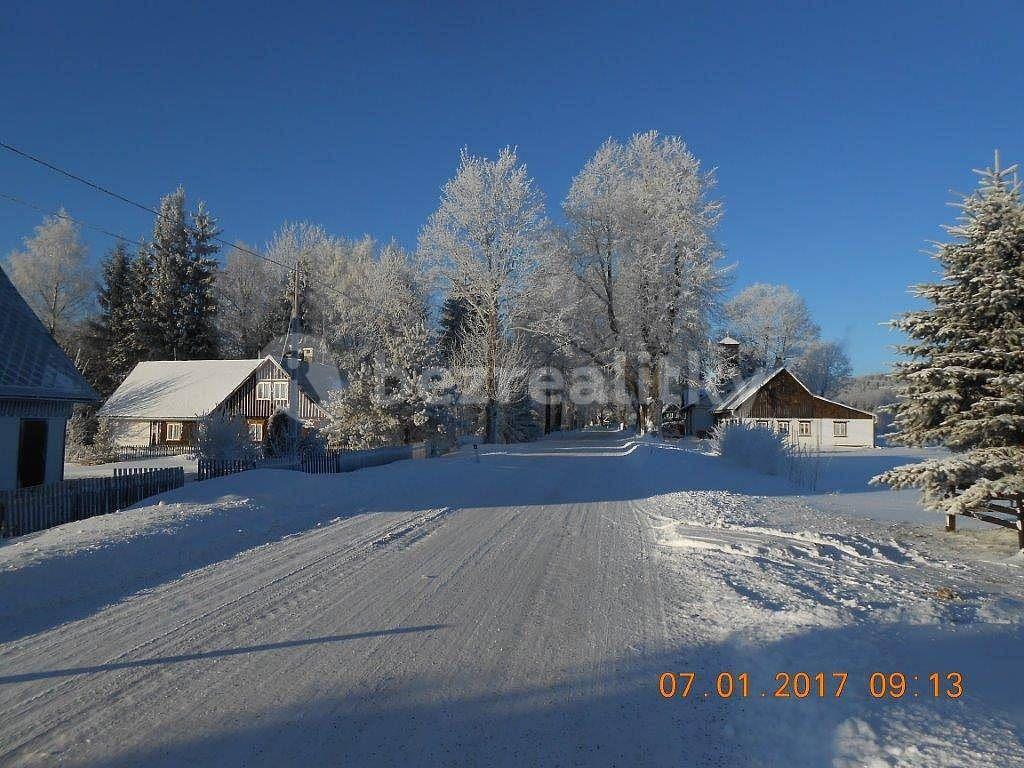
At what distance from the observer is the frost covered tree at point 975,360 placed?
9383mm

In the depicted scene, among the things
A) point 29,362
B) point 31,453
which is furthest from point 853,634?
point 29,362

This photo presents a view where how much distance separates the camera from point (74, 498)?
11.9m

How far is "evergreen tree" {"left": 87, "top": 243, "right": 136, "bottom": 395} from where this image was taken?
1767 inches

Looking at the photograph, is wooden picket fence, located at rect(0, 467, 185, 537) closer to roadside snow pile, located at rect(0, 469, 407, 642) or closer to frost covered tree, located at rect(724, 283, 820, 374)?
roadside snow pile, located at rect(0, 469, 407, 642)

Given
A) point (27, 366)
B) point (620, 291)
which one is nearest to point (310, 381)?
point (620, 291)

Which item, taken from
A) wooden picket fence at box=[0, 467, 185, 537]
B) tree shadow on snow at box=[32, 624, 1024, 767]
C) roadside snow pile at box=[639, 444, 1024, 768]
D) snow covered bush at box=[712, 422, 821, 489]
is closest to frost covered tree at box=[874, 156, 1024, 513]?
roadside snow pile at box=[639, 444, 1024, 768]

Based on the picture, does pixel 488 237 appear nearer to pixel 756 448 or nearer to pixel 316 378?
pixel 316 378

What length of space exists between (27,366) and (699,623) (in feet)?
53.6

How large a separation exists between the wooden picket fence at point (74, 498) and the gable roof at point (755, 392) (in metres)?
38.5

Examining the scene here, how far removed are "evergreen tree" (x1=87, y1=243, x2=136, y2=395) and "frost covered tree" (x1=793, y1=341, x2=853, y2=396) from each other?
58.7 meters

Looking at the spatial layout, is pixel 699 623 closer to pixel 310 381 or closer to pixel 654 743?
pixel 654 743

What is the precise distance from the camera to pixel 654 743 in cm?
383

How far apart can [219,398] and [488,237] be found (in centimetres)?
1772

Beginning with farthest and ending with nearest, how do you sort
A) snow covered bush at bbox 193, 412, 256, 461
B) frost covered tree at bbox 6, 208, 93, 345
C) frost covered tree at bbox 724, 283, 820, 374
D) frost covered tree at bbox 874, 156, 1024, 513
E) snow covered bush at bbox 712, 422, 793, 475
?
1. frost covered tree at bbox 724, 283, 820, 374
2. frost covered tree at bbox 6, 208, 93, 345
3. snow covered bush at bbox 193, 412, 256, 461
4. snow covered bush at bbox 712, 422, 793, 475
5. frost covered tree at bbox 874, 156, 1024, 513
